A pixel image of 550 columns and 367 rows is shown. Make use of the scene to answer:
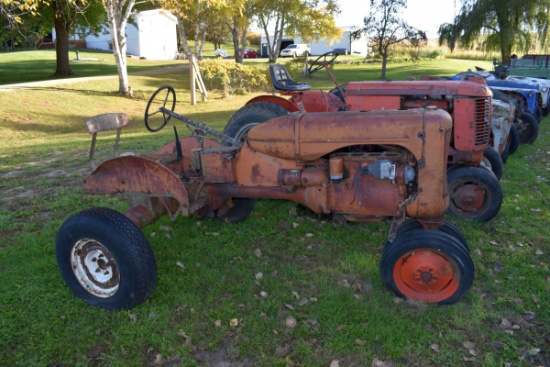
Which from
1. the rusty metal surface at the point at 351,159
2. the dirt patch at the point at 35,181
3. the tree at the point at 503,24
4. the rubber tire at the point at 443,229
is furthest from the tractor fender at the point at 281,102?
the tree at the point at 503,24

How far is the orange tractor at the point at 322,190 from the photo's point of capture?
10.8 ft

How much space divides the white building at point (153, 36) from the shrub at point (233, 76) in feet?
63.6

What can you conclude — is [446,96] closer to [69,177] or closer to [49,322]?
[49,322]

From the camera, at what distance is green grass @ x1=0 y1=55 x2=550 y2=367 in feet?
9.69

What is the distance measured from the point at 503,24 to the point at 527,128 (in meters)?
15.6

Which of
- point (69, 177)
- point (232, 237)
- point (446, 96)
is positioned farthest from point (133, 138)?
point (446, 96)

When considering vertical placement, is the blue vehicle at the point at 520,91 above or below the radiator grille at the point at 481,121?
above

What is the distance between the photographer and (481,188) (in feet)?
16.5

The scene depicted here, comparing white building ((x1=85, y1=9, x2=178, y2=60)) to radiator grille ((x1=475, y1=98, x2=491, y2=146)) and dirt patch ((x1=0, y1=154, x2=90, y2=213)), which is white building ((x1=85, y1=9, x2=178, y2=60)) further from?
radiator grille ((x1=475, y1=98, x2=491, y2=146))

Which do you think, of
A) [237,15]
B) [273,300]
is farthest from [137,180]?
[237,15]

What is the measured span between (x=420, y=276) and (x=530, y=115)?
729 cm

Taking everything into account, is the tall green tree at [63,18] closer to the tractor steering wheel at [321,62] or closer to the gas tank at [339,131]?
the tractor steering wheel at [321,62]

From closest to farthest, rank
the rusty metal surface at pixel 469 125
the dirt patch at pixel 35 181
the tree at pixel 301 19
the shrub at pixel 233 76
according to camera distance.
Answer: the rusty metal surface at pixel 469 125
the dirt patch at pixel 35 181
the shrub at pixel 233 76
the tree at pixel 301 19

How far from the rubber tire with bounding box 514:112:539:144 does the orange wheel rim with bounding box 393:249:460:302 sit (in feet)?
22.8
